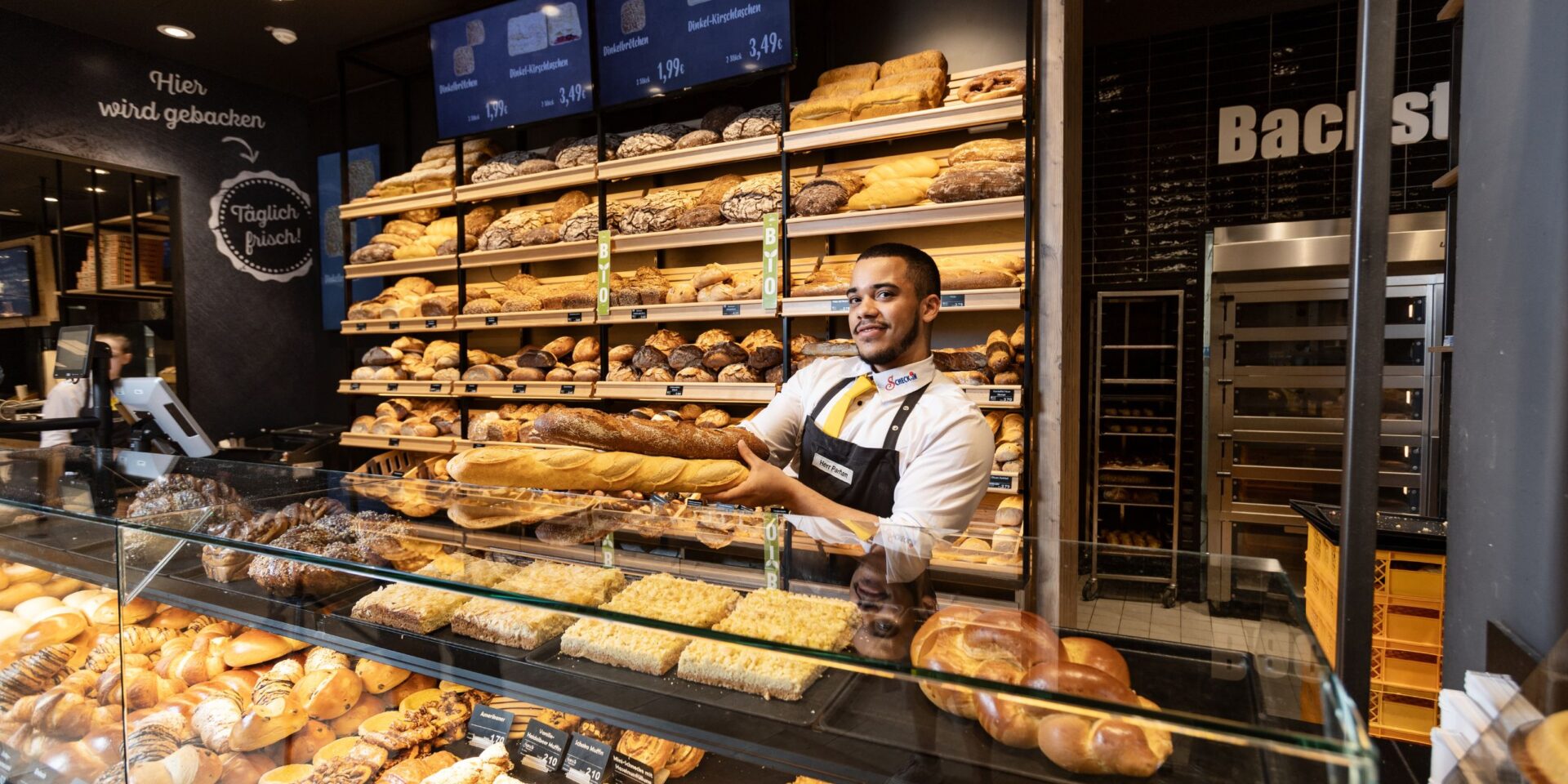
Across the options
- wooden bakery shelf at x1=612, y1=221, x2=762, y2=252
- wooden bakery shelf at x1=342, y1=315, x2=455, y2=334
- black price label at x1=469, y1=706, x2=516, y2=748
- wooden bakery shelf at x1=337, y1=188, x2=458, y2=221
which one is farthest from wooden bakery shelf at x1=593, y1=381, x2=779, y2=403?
black price label at x1=469, y1=706, x2=516, y2=748

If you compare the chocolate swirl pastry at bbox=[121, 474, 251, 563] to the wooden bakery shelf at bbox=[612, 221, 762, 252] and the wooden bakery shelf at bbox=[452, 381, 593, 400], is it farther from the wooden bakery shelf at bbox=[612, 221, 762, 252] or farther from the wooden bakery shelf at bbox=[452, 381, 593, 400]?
the wooden bakery shelf at bbox=[612, 221, 762, 252]

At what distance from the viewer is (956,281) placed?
9.42ft

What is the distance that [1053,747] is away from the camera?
2.39 feet

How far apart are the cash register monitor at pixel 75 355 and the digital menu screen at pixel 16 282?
20.9ft

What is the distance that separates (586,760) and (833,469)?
112cm

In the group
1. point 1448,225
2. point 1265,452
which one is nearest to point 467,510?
point 1448,225

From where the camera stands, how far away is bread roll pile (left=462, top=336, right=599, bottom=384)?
12.8ft

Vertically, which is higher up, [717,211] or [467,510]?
[717,211]

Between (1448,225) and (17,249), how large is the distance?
1096 centimetres

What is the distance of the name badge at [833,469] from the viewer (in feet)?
7.02

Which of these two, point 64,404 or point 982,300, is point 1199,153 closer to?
point 982,300

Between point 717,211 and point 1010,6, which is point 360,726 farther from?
point 1010,6

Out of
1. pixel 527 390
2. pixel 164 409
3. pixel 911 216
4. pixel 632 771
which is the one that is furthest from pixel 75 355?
pixel 911 216

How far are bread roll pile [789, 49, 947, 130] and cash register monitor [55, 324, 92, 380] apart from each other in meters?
2.73
